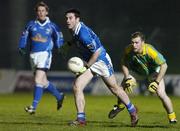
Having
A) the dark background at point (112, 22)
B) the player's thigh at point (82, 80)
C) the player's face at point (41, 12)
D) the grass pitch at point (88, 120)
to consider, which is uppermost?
the dark background at point (112, 22)

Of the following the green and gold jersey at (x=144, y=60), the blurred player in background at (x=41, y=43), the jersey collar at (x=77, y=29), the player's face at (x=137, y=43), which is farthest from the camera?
the blurred player in background at (x=41, y=43)

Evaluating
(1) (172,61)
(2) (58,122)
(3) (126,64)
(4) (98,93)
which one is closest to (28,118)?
(2) (58,122)

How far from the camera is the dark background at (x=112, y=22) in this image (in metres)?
26.3

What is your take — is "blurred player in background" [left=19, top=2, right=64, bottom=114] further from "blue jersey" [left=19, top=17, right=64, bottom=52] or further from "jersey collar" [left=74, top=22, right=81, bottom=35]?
"jersey collar" [left=74, top=22, right=81, bottom=35]

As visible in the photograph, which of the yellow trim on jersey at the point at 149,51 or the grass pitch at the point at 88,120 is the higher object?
the yellow trim on jersey at the point at 149,51

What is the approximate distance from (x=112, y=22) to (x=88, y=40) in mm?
15841

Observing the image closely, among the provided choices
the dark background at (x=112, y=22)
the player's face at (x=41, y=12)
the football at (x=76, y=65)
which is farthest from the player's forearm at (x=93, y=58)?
the dark background at (x=112, y=22)

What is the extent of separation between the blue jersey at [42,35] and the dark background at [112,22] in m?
10.3

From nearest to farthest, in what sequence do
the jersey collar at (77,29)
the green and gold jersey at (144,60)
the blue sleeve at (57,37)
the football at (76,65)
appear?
the football at (76,65), the jersey collar at (77,29), the green and gold jersey at (144,60), the blue sleeve at (57,37)

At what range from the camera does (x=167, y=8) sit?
87.9 ft

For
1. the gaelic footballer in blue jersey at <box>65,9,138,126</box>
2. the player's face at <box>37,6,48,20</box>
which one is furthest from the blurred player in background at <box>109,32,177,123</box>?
the player's face at <box>37,6,48,20</box>

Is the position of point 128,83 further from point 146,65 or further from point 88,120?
point 88,120

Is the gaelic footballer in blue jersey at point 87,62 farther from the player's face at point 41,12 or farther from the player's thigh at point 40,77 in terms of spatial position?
the player's thigh at point 40,77

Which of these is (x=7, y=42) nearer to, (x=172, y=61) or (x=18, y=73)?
(x=18, y=73)
